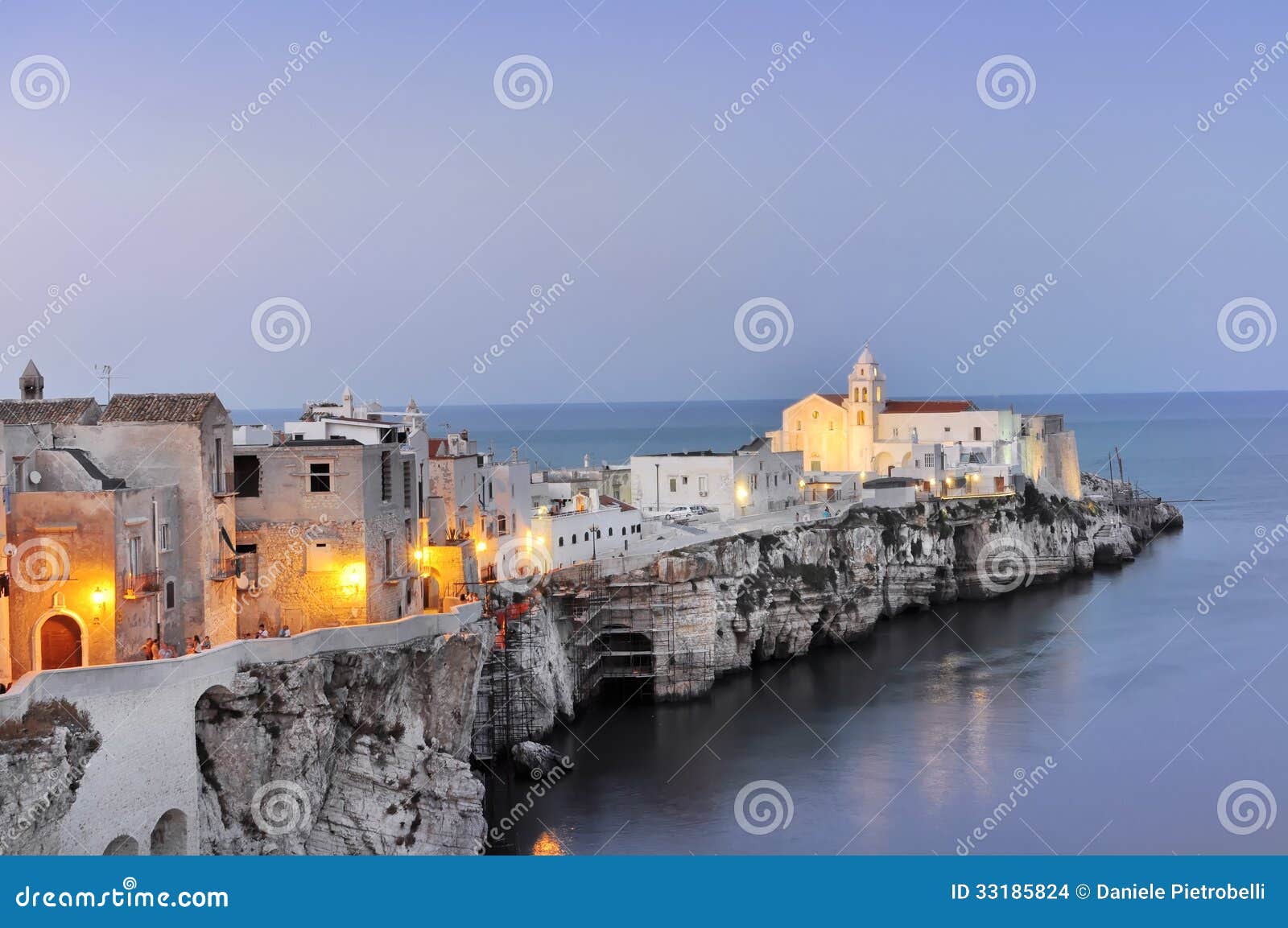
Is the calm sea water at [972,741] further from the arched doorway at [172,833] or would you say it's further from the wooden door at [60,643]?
the wooden door at [60,643]

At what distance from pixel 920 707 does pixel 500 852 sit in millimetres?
18870

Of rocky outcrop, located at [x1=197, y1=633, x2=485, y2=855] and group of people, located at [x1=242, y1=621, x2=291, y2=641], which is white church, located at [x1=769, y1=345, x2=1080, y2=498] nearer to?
rocky outcrop, located at [x1=197, y1=633, x2=485, y2=855]

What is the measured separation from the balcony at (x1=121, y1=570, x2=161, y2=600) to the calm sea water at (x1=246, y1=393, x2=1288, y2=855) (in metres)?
10.3

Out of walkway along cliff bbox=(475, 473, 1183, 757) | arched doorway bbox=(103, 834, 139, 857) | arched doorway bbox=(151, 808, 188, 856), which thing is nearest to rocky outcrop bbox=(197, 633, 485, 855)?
arched doorway bbox=(151, 808, 188, 856)

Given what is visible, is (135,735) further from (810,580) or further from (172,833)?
(810,580)

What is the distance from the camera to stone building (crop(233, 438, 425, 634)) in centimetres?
3241

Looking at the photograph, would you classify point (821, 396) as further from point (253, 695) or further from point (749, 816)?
point (253, 695)

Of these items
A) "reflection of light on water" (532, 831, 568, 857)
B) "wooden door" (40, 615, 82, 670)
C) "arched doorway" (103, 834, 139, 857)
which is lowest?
"arched doorway" (103, 834, 139, 857)

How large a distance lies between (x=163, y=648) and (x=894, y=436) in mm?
56186

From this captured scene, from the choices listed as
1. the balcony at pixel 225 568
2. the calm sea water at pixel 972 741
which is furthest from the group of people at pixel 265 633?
the calm sea water at pixel 972 741

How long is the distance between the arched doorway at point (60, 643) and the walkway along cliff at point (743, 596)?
45.9 ft

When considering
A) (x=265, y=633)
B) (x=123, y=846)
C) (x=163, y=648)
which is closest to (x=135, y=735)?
(x=123, y=846)

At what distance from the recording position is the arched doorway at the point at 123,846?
24.9 m

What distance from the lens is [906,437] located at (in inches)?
3105
